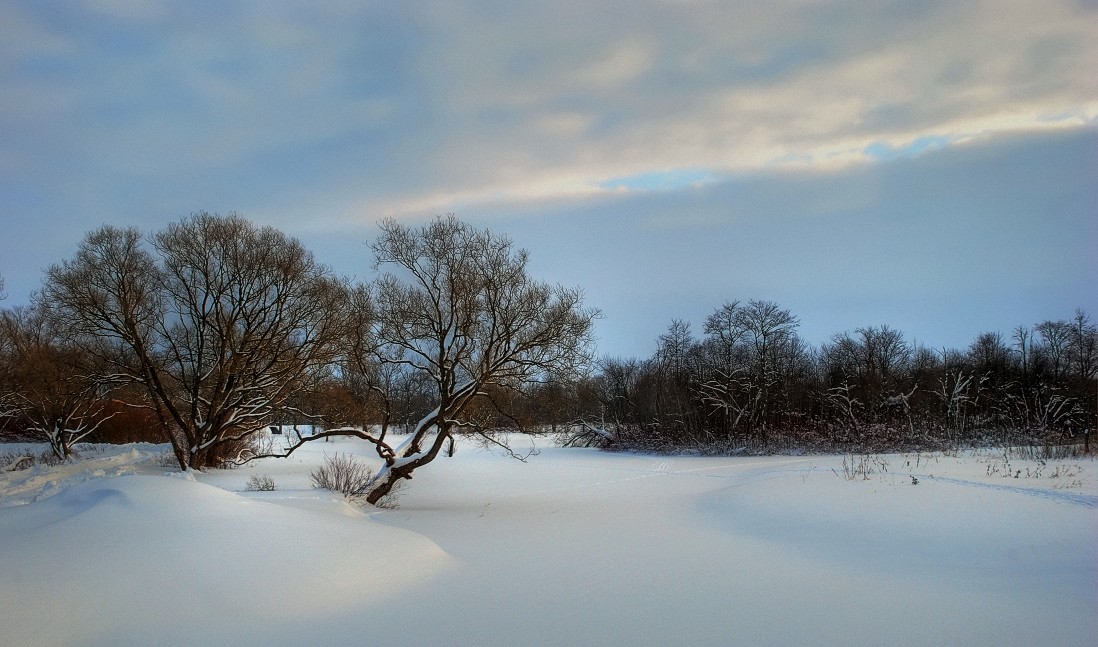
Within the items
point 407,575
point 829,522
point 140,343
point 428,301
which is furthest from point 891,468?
point 140,343

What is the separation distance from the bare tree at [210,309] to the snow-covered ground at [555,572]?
1040 cm

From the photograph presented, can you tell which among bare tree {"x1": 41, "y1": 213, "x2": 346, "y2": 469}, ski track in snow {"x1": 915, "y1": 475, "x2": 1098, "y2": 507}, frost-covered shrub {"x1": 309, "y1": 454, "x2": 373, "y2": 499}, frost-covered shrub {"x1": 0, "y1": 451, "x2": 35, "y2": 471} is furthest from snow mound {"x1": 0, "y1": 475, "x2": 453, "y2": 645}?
frost-covered shrub {"x1": 0, "y1": 451, "x2": 35, "y2": 471}

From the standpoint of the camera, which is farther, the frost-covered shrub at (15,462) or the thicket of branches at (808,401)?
the thicket of branches at (808,401)

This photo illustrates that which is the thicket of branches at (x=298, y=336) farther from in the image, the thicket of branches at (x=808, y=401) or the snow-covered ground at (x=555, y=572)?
the thicket of branches at (x=808, y=401)

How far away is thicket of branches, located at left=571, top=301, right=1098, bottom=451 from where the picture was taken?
3594cm

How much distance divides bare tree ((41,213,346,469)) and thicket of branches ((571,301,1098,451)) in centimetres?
1534

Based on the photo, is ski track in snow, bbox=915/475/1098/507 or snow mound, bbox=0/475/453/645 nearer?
snow mound, bbox=0/475/453/645

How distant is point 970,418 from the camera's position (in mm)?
38938

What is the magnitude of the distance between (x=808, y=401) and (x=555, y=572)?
41447mm

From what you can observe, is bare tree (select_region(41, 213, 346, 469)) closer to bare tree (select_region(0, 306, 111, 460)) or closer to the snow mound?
bare tree (select_region(0, 306, 111, 460))

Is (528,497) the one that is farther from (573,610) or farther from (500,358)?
(573,610)

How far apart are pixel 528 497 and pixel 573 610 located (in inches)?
499

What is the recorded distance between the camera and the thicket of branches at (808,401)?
118ft

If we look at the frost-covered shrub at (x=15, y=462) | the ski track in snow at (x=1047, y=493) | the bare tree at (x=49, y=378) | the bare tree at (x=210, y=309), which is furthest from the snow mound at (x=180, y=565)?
the frost-covered shrub at (x=15, y=462)
